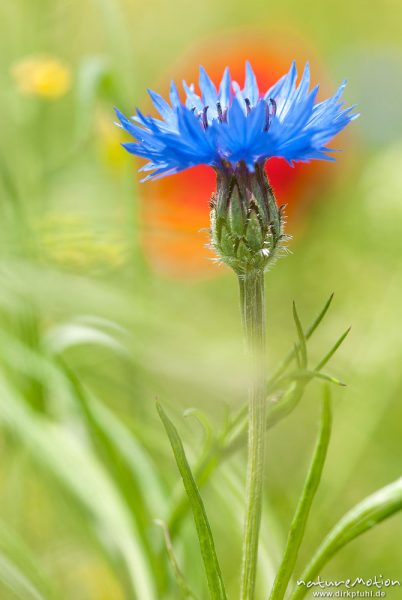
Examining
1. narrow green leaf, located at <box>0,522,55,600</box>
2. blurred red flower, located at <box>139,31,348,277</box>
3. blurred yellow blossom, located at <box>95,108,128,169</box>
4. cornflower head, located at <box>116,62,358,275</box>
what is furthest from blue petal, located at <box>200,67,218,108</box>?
blurred red flower, located at <box>139,31,348,277</box>

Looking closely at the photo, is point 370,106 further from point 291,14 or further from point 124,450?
point 124,450

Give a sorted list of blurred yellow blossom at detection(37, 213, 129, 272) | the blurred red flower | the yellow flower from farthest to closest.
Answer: the blurred red flower
the yellow flower
blurred yellow blossom at detection(37, 213, 129, 272)

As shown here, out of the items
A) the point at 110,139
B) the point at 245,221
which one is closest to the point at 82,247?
the point at 110,139

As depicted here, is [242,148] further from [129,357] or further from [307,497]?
[129,357]

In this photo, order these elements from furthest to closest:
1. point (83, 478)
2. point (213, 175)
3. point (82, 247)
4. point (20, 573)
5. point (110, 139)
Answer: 1. point (213, 175)
2. point (110, 139)
3. point (82, 247)
4. point (83, 478)
5. point (20, 573)

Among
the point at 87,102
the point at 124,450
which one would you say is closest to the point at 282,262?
the point at 87,102

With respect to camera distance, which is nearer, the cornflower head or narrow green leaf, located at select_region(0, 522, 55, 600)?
the cornflower head

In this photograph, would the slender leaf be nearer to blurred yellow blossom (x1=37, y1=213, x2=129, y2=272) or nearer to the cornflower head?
blurred yellow blossom (x1=37, y1=213, x2=129, y2=272)
